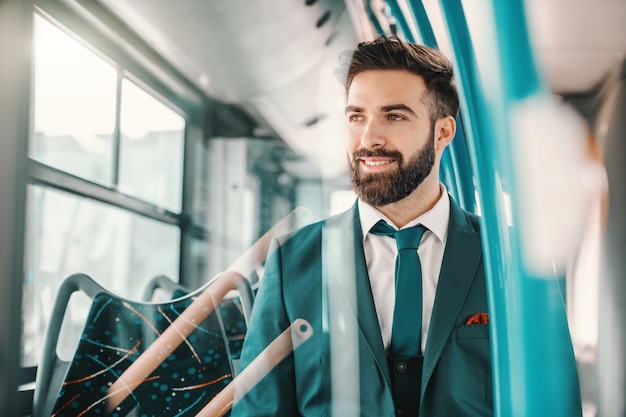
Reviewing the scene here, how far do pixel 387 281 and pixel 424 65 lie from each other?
282 mm

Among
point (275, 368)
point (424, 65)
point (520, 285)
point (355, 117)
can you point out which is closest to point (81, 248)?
point (275, 368)

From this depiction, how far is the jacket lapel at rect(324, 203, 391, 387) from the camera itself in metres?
0.75

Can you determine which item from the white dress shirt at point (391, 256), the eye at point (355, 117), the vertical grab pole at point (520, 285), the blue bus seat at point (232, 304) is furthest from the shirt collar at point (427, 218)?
the vertical grab pole at point (520, 285)

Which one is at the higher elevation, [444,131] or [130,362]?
[444,131]

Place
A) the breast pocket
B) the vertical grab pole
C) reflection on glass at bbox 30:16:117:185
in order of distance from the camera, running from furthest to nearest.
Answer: reflection on glass at bbox 30:16:117:185, the breast pocket, the vertical grab pole

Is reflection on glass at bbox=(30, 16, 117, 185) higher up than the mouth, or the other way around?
reflection on glass at bbox=(30, 16, 117, 185)

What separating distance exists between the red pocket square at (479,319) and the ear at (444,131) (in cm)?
22

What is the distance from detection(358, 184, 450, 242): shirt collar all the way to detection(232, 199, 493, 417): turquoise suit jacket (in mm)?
10

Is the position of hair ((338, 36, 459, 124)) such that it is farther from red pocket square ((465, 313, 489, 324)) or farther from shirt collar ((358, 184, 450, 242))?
red pocket square ((465, 313, 489, 324))

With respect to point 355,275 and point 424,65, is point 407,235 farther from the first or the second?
point 424,65

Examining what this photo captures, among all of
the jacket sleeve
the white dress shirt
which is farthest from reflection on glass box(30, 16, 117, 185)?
the white dress shirt

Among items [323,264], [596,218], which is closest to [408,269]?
[323,264]

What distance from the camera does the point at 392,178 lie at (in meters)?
0.77

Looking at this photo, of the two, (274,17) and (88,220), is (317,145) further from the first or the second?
(88,220)
